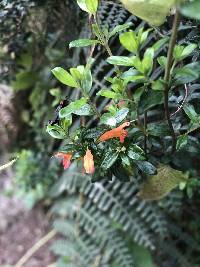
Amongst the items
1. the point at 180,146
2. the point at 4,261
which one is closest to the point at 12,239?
the point at 4,261

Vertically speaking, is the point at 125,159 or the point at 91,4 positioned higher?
the point at 91,4

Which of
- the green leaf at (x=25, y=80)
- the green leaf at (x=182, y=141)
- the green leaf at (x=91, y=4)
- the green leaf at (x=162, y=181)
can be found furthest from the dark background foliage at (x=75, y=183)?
the green leaf at (x=91, y=4)

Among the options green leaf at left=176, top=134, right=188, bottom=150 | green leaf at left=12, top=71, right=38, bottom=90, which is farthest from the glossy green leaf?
green leaf at left=12, top=71, right=38, bottom=90

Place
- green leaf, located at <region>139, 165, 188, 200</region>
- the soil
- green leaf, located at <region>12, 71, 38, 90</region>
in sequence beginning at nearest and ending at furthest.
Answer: green leaf, located at <region>139, 165, 188, 200</region>, green leaf, located at <region>12, 71, 38, 90</region>, the soil

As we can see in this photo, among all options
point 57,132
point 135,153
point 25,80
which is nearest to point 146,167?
point 135,153

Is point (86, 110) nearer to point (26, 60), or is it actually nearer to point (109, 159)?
point (109, 159)

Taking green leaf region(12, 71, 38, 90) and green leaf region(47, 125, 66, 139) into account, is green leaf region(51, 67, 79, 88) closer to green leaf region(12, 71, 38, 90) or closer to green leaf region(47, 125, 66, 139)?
green leaf region(47, 125, 66, 139)
